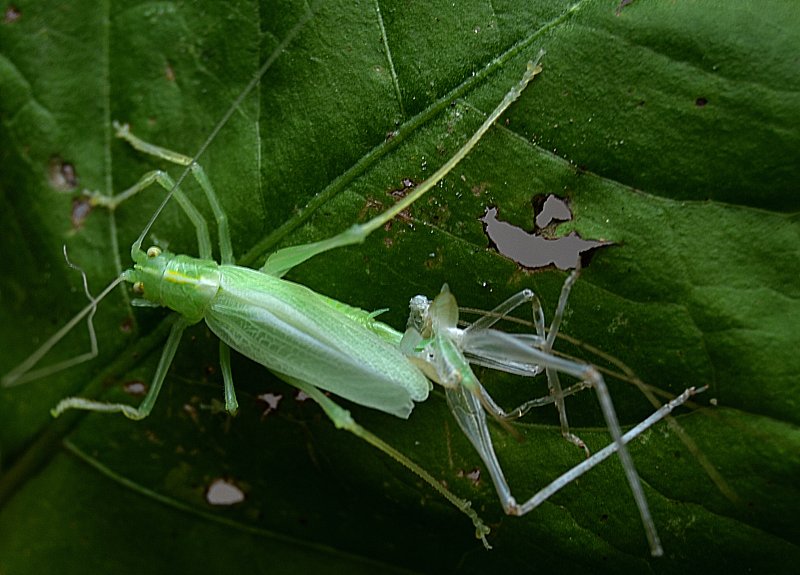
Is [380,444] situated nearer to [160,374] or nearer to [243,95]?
[160,374]

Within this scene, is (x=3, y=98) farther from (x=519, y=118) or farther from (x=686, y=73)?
(x=686, y=73)

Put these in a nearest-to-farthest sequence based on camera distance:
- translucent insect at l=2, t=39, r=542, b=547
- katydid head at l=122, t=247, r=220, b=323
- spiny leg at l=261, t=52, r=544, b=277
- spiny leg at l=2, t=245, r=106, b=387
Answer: spiny leg at l=261, t=52, r=544, b=277, translucent insect at l=2, t=39, r=542, b=547, katydid head at l=122, t=247, r=220, b=323, spiny leg at l=2, t=245, r=106, b=387

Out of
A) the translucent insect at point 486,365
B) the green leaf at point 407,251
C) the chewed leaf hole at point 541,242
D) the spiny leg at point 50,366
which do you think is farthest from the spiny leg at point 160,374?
the chewed leaf hole at point 541,242

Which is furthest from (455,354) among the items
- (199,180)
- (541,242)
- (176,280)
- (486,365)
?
(199,180)

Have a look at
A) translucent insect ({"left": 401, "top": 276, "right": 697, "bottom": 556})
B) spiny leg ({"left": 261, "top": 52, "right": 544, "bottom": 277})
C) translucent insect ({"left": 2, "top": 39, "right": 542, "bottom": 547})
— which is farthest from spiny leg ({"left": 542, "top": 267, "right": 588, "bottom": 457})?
spiny leg ({"left": 261, "top": 52, "right": 544, "bottom": 277})

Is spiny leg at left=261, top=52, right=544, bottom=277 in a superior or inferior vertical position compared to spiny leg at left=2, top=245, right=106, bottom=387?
superior

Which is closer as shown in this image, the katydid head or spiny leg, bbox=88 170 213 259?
the katydid head

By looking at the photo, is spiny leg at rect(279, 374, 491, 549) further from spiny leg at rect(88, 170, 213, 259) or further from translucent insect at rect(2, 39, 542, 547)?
spiny leg at rect(88, 170, 213, 259)

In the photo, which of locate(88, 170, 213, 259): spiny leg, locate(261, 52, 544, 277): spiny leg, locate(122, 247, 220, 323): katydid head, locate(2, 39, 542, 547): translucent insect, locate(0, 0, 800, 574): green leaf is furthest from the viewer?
locate(88, 170, 213, 259): spiny leg

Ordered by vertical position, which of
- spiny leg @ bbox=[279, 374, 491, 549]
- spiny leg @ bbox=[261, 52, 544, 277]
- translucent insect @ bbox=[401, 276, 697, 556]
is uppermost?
spiny leg @ bbox=[261, 52, 544, 277]
